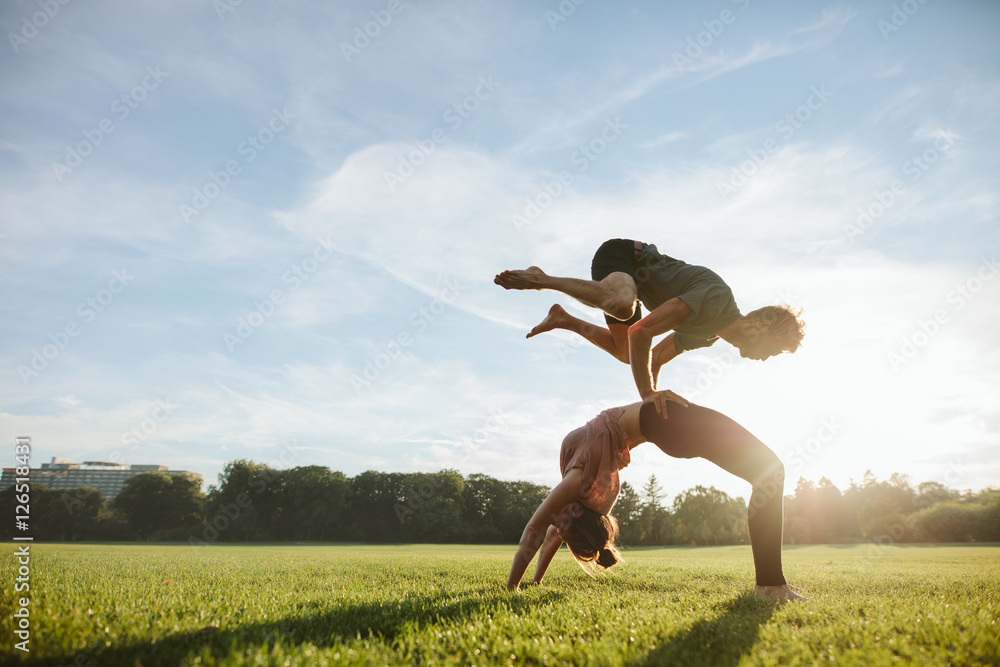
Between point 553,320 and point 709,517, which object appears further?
point 709,517

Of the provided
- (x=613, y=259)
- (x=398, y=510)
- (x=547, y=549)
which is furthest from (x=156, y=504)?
(x=613, y=259)

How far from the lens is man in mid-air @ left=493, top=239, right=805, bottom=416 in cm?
409

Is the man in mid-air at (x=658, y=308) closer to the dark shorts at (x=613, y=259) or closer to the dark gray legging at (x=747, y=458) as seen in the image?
the dark shorts at (x=613, y=259)

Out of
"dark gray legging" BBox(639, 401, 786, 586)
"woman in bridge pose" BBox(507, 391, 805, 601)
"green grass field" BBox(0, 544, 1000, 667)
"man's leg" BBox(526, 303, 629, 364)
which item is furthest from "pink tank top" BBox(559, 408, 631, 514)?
"man's leg" BBox(526, 303, 629, 364)

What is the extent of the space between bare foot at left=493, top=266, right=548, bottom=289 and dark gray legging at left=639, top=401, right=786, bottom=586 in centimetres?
154

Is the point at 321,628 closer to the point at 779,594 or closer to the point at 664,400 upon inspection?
the point at 664,400

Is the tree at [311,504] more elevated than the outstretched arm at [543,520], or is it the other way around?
the outstretched arm at [543,520]

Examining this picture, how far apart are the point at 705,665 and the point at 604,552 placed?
265 cm

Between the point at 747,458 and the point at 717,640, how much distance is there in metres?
1.64

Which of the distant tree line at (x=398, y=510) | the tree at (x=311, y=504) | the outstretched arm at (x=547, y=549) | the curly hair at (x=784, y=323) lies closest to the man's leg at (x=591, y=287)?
the curly hair at (x=784, y=323)

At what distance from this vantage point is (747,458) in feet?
12.0

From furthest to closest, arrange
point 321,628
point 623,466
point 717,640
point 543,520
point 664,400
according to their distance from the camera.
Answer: point 623,466 → point 543,520 → point 664,400 → point 321,628 → point 717,640

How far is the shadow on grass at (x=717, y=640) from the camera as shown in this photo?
2016 mm

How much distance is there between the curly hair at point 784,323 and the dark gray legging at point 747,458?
127 centimetres
